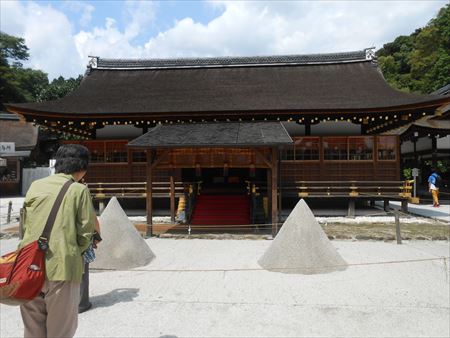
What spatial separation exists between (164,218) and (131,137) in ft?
11.9

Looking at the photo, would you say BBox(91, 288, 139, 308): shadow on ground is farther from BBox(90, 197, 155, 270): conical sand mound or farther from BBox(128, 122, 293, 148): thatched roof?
BBox(128, 122, 293, 148): thatched roof

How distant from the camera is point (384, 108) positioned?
11.4 meters

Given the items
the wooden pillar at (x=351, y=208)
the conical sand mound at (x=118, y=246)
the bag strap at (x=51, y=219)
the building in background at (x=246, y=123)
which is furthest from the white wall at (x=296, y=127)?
the bag strap at (x=51, y=219)

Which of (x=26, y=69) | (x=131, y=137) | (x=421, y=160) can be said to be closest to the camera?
(x=131, y=137)

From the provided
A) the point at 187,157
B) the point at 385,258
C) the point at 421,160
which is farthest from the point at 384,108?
the point at 421,160

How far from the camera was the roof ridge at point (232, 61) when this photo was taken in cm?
1647

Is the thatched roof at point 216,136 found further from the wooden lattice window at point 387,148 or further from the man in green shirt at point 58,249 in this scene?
the man in green shirt at point 58,249

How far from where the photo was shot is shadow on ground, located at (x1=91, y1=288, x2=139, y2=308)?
4873 mm

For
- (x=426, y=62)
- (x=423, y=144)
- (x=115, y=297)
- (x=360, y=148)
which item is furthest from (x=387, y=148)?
(x=426, y=62)

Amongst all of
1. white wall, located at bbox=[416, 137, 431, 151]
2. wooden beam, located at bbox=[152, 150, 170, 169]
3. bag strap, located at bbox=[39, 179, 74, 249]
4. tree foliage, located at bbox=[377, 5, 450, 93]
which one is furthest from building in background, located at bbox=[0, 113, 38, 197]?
tree foliage, located at bbox=[377, 5, 450, 93]

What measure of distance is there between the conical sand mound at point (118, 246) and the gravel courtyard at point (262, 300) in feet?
0.98

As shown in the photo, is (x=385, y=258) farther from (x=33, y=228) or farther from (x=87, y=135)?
(x=87, y=135)

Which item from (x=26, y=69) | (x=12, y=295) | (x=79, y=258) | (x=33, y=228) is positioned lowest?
(x=12, y=295)

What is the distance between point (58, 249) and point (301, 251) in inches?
194
